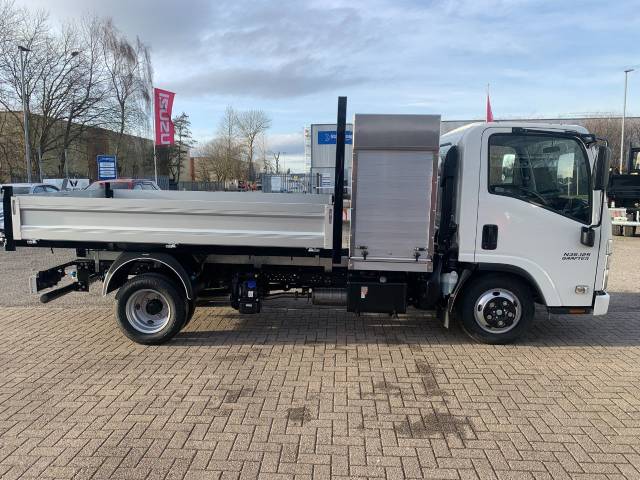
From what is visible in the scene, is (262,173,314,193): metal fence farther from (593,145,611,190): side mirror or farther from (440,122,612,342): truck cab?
(593,145,611,190): side mirror

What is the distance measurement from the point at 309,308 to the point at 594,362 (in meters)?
3.65

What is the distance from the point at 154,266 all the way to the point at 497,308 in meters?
3.94

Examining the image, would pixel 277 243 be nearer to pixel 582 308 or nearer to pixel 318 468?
pixel 318 468

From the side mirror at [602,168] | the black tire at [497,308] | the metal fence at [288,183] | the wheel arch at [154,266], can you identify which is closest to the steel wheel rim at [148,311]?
the wheel arch at [154,266]

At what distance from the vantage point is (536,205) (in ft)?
16.4

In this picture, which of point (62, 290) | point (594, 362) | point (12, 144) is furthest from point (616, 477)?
point (12, 144)

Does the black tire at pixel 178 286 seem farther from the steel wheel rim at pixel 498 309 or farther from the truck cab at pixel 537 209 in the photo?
the steel wheel rim at pixel 498 309

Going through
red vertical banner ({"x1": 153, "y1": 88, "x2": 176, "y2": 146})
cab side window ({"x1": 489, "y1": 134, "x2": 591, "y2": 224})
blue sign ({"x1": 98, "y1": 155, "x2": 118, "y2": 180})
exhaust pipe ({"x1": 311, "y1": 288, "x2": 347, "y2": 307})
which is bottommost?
exhaust pipe ({"x1": 311, "y1": 288, "x2": 347, "y2": 307})

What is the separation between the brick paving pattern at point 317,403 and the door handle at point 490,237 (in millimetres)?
1179

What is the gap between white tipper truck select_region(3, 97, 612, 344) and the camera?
496 cm

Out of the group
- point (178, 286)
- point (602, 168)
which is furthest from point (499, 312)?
point (178, 286)

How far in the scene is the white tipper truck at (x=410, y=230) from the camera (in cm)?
496

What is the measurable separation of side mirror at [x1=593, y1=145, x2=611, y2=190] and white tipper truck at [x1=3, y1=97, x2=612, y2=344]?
0.01 meters

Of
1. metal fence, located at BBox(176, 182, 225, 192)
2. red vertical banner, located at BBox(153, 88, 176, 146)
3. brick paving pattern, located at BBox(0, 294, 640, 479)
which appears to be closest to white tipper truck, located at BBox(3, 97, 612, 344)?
brick paving pattern, located at BBox(0, 294, 640, 479)
